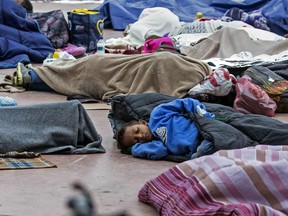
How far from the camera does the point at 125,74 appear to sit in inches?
228

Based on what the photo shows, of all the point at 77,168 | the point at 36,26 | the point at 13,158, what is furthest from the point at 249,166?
the point at 36,26

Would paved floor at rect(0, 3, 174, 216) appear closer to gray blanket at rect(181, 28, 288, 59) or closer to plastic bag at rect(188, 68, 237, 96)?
plastic bag at rect(188, 68, 237, 96)

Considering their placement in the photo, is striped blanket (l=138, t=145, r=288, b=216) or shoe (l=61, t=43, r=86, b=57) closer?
striped blanket (l=138, t=145, r=288, b=216)

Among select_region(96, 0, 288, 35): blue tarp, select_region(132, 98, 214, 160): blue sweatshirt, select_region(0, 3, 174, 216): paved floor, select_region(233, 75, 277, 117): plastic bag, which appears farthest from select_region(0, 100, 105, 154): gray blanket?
select_region(96, 0, 288, 35): blue tarp

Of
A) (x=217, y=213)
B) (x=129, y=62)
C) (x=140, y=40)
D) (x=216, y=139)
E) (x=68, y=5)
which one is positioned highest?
(x=217, y=213)

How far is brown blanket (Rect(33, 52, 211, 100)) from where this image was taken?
5594mm

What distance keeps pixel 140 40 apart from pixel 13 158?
4.77m

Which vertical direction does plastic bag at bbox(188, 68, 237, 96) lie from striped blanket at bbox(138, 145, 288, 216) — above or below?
below

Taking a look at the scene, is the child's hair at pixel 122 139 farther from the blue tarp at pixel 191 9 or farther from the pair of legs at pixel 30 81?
the blue tarp at pixel 191 9

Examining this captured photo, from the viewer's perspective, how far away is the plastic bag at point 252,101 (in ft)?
17.0

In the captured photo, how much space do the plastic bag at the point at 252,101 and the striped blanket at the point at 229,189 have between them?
2.08m

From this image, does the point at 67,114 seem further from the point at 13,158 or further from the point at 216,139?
the point at 216,139

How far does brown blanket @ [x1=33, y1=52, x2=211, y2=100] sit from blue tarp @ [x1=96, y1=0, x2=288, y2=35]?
4623 millimetres

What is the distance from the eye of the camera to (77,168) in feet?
12.7
